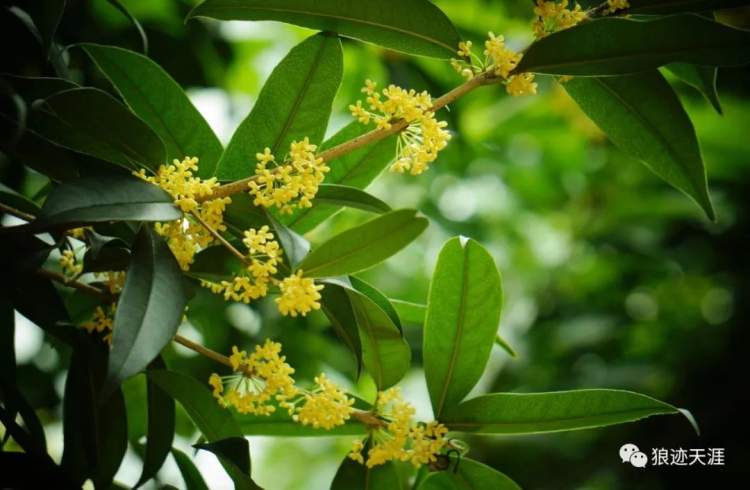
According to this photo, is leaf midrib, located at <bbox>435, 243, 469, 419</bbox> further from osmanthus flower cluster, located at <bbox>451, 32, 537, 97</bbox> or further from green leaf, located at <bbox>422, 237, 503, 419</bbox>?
osmanthus flower cluster, located at <bbox>451, 32, 537, 97</bbox>

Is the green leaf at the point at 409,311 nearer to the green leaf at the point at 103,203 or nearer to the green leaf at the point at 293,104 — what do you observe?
the green leaf at the point at 293,104

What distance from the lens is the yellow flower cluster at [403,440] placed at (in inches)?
41.8

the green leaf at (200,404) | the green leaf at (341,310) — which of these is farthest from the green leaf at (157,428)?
the green leaf at (341,310)

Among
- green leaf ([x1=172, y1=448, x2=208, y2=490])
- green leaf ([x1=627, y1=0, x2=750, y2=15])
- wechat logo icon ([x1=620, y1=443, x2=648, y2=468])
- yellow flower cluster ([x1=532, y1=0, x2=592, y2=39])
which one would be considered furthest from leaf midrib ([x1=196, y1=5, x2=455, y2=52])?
wechat logo icon ([x1=620, y1=443, x2=648, y2=468])

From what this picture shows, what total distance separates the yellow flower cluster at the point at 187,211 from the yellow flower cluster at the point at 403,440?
336mm

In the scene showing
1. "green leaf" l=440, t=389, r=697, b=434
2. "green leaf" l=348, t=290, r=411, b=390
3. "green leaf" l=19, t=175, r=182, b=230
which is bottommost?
"green leaf" l=440, t=389, r=697, b=434

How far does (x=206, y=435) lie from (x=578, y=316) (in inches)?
76.6

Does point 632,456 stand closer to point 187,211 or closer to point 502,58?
point 502,58

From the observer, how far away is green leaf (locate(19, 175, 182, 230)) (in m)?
0.77

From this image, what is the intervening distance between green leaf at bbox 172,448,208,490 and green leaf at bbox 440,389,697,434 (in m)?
0.36

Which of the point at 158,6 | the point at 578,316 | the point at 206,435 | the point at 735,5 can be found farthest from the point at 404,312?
the point at 578,316

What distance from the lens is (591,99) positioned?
1132 millimetres

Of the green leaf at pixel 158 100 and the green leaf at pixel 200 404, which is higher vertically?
the green leaf at pixel 158 100

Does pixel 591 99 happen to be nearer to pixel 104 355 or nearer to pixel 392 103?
pixel 392 103
